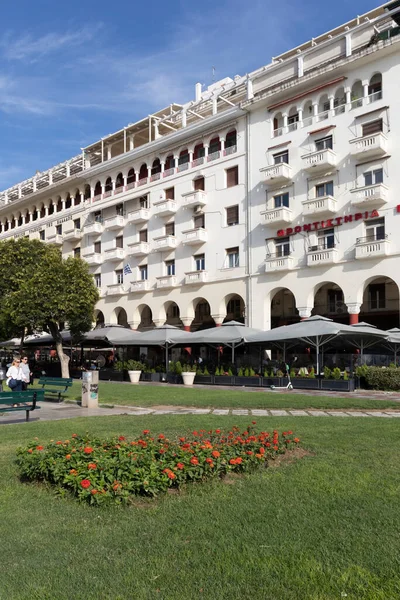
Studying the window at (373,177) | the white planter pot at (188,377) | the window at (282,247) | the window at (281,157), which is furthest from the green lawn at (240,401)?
the window at (281,157)

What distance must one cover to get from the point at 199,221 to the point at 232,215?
2.77m

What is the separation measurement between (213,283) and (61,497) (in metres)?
27.5

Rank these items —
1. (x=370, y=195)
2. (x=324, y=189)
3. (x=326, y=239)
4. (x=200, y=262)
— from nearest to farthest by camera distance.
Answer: (x=370, y=195)
(x=326, y=239)
(x=324, y=189)
(x=200, y=262)

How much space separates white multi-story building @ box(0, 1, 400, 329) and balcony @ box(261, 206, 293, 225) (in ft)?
0.18

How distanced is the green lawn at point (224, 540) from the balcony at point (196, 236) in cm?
2720

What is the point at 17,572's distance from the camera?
11.9ft

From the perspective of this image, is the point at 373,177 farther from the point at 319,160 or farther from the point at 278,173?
the point at 278,173

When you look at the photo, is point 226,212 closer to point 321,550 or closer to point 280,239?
point 280,239

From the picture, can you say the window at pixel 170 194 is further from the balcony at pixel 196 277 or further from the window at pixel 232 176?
the balcony at pixel 196 277

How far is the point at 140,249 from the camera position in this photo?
36.6 meters

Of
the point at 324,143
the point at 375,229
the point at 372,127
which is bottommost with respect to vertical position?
the point at 375,229

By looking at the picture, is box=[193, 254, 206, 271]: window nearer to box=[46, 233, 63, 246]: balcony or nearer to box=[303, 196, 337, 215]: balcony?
box=[303, 196, 337, 215]: balcony

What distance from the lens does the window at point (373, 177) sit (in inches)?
1012

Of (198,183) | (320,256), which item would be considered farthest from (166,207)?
(320,256)
